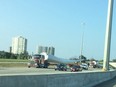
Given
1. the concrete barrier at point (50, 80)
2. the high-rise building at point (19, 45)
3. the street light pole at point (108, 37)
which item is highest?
the high-rise building at point (19, 45)

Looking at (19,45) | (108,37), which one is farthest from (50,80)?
(19,45)

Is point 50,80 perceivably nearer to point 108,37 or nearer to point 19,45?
point 108,37

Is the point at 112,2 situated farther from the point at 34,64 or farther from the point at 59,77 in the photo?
the point at 34,64

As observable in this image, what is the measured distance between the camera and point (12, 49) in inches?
7146

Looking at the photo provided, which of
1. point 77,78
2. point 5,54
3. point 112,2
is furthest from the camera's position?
point 5,54

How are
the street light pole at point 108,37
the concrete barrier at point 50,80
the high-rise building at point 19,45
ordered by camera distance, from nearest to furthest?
the concrete barrier at point 50,80 < the street light pole at point 108,37 < the high-rise building at point 19,45

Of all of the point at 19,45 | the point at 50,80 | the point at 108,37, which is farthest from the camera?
the point at 19,45

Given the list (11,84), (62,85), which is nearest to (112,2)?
(62,85)

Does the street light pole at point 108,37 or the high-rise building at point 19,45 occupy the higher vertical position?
the high-rise building at point 19,45

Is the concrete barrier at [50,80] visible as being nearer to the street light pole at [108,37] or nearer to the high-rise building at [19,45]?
the street light pole at [108,37]

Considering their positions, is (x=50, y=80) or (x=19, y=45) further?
(x=19, y=45)

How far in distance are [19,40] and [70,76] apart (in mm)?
164000

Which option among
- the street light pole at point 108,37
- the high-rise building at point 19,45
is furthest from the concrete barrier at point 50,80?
the high-rise building at point 19,45

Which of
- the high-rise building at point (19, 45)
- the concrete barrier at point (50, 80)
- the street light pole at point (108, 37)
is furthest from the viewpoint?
the high-rise building at point (19, 45)
